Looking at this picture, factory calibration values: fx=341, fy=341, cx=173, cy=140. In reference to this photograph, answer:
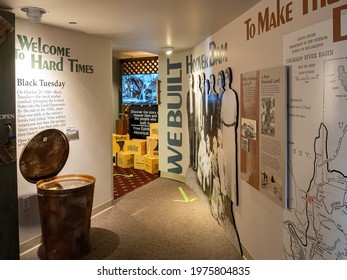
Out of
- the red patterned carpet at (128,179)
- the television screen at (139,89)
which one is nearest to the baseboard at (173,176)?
the red patterned carpet at (128,179)

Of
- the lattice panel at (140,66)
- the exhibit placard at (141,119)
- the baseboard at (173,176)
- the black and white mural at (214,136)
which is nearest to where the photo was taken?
the black and white mural at (214,136)

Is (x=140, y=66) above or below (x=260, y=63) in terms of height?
above

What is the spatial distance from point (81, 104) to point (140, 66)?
4.31 meters

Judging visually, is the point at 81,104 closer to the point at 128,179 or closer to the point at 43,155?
the point at 43,155

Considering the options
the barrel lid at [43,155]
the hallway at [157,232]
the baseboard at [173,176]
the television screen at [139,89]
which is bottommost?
the hallway at [157,232]

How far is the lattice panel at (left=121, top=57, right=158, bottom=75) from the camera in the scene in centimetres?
790

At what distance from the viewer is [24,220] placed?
3338mm

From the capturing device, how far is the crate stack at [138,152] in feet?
22.2

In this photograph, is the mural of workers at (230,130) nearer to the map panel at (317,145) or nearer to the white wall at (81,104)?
the map panel at (317,145)

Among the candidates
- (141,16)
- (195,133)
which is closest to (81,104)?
(141,16)

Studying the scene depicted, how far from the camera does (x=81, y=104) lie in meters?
4.03

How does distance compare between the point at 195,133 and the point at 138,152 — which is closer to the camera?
the point at 195,133

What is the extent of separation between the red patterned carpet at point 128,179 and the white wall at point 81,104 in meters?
0.91
